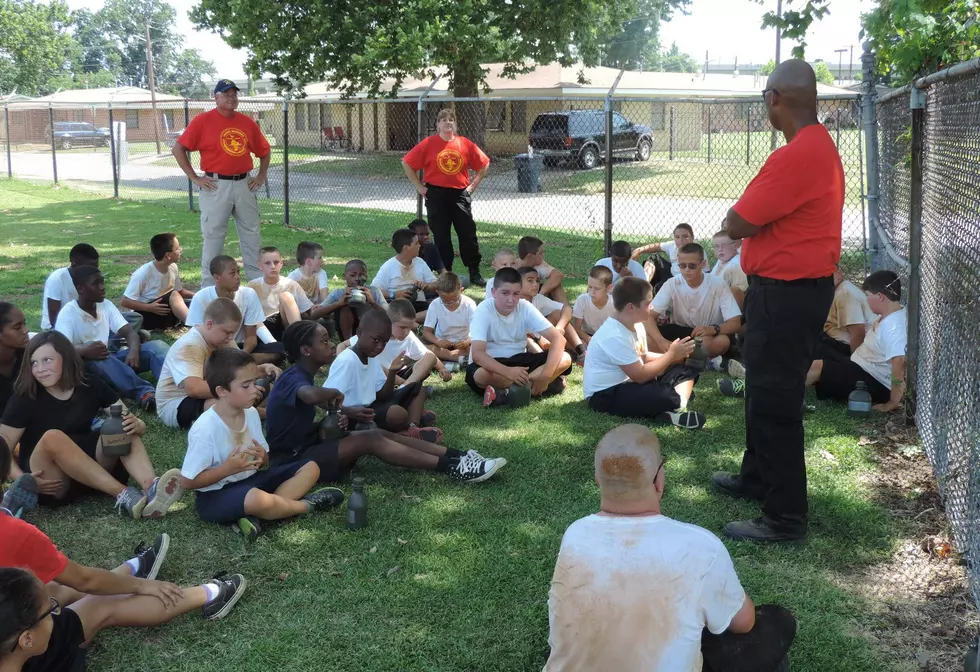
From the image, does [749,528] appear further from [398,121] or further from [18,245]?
[398,121]

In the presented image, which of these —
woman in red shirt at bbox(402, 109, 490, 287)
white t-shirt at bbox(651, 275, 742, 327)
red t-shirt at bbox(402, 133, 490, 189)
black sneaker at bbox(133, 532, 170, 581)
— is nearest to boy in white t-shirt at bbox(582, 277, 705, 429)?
white t-shirt at bbox(651, 275, 742, 327)

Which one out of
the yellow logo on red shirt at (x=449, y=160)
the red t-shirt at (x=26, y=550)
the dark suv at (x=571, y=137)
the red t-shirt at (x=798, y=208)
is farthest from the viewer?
the dark suv at (x=571, y=137)

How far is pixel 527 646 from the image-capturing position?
143 inches

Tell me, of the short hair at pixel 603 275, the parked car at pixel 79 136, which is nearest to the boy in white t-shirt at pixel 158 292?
the short hair at pixel 603 275

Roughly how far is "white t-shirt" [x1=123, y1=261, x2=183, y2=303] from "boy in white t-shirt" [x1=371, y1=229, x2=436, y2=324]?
1.95 m

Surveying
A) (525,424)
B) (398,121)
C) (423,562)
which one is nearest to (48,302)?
(525,424)

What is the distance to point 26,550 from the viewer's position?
10.4ft

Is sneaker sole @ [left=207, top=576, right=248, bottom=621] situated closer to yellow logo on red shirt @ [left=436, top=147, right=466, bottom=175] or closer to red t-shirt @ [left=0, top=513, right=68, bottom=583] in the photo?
red t-shirt @ [left=0, top=513, right=68, bottom=583]

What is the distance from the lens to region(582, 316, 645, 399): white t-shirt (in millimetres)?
6129

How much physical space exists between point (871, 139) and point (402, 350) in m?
4.82

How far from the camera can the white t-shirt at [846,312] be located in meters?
7.04

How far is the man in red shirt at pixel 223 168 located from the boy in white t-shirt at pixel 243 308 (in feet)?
8.12

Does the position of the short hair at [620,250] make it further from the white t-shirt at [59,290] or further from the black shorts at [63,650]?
the black shorts at [63,650]

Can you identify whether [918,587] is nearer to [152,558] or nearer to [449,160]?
[152,558]
